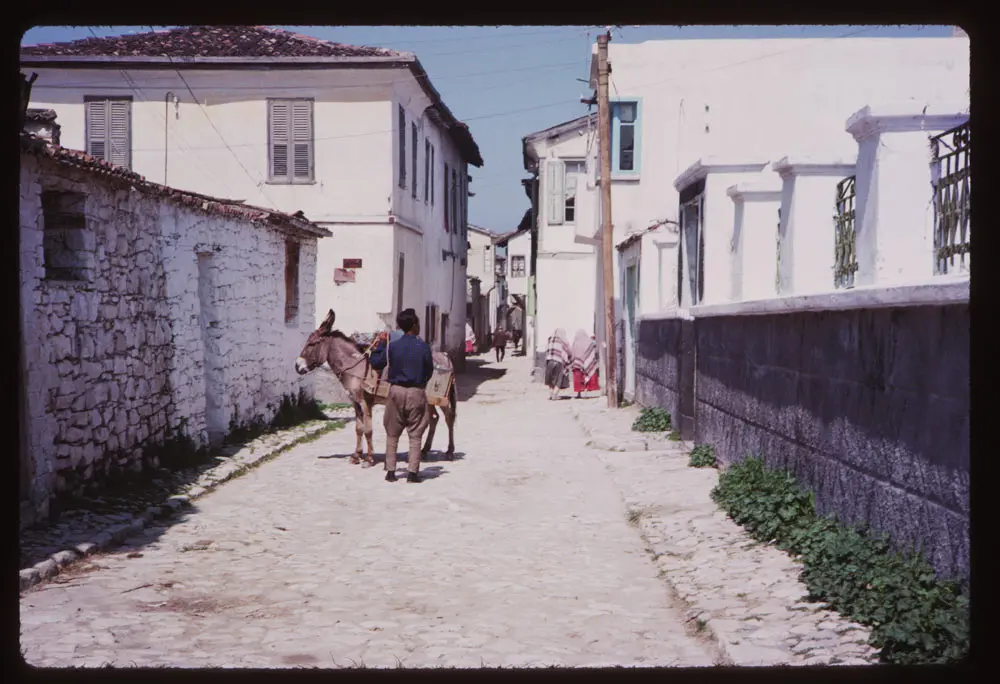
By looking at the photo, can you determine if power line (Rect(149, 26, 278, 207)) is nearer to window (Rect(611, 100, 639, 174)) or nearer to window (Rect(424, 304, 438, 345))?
window (Rect(424, 304, 438, 345))

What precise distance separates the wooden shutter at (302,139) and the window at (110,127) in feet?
12.0

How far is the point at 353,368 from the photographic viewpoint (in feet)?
46.4

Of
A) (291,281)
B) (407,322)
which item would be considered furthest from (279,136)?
(407,322)

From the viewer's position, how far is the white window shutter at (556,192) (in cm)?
3403

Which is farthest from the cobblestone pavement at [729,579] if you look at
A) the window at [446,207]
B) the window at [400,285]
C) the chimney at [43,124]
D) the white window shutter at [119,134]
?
the window at [446,207]

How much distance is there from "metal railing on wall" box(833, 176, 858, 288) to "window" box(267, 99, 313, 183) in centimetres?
1545

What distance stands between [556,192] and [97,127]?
49.7 ft

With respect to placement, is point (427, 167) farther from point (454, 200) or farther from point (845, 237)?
point (845, 237)

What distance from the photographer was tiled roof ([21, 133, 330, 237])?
8.75 m

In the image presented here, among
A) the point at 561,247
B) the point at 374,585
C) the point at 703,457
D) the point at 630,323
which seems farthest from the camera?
the point at 561,247

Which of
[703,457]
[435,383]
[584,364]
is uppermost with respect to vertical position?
[435,383]

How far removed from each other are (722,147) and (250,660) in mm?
19761

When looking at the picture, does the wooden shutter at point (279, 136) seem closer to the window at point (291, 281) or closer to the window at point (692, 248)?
the window at point (291, 281)
